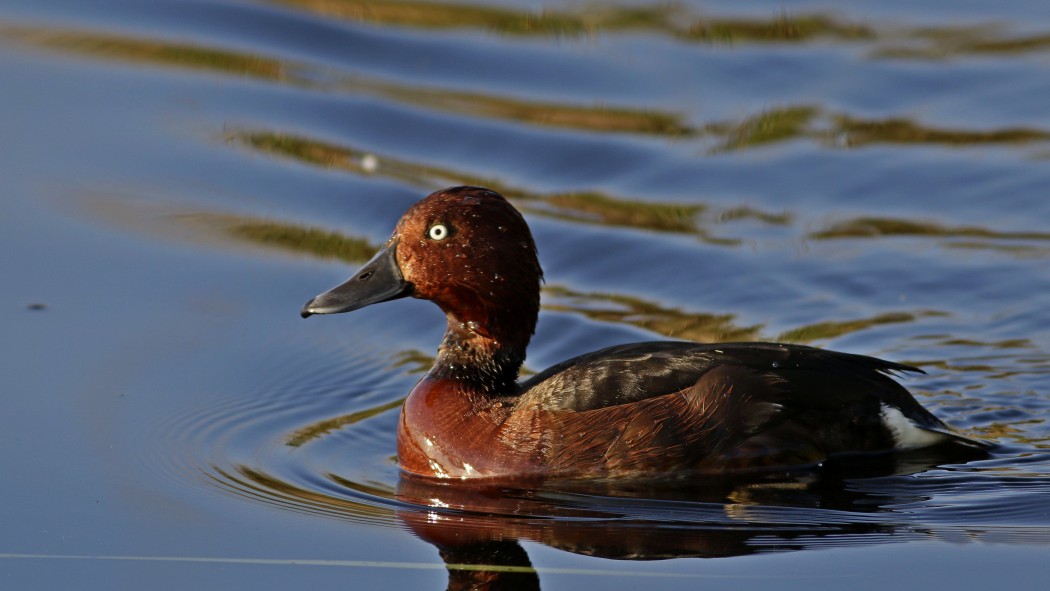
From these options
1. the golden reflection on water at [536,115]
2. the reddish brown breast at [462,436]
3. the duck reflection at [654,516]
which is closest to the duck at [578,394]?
the reddish brown breast at [462,436]

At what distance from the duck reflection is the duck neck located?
557 millimetres

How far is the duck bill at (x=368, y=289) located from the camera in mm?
7898

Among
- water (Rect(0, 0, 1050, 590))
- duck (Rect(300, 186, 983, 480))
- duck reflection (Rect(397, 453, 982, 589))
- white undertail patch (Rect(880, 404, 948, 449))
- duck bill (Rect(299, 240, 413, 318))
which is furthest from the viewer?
duck bill (Rect(299, 240, 413, 318))

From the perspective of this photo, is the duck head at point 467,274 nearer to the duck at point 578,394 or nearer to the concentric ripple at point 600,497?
the duck at point 578,394

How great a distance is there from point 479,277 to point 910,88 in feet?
19.3

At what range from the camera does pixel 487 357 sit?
7.98m

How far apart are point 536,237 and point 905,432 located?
358cm

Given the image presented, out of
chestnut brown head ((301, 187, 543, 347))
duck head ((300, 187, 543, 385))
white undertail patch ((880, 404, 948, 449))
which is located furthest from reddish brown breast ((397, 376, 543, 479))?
white undertail patch ((880, 404, 948, 449))

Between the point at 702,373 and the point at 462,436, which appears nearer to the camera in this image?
the point at 702,373

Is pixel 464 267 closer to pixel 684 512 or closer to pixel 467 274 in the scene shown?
pixel 467 274

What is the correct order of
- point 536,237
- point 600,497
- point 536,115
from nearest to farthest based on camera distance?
point 600,497 → point 536,237 → point 536,115

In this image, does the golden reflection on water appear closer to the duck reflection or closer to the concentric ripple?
the concentric ripple

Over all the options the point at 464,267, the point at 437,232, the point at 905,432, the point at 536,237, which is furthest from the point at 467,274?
the point at 536,237

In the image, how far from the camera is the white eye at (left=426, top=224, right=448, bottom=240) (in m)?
7.92
